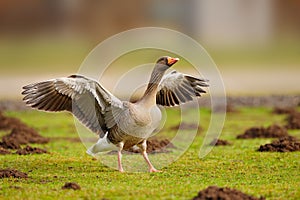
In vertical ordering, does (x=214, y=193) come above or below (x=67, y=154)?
above

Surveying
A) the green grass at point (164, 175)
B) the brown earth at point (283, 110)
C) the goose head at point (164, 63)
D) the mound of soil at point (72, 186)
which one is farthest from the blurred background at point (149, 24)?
the mound of soil at point (72, 186)

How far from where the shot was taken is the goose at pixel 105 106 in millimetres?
12922

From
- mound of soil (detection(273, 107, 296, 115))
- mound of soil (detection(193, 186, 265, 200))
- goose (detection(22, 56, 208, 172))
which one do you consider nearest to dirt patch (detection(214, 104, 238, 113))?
mound of soil (detection(273, 107, 296, 115))

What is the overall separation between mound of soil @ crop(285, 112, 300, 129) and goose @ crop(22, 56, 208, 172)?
6.63 m

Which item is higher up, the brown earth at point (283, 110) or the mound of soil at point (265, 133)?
the mound of soil at point (265, 133)

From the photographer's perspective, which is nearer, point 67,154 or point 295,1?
point 67,154

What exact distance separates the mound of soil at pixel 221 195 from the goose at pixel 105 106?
2.73 m

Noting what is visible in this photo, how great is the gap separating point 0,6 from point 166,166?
141 feet

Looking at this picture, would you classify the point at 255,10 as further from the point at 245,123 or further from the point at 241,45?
the point at 245,123

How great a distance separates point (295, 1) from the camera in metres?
56.8

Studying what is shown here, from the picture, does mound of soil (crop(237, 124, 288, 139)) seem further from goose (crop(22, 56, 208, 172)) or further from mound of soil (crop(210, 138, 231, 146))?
goose (crop(22, 56, 208, 172))

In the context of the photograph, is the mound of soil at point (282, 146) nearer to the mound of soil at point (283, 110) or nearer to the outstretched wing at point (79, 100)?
→ the outstretched wing at point (79, 100)

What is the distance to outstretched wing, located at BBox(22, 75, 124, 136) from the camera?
1292cm

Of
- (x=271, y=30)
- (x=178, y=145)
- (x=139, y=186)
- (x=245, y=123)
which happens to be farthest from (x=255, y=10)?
(x=139, y=186)
